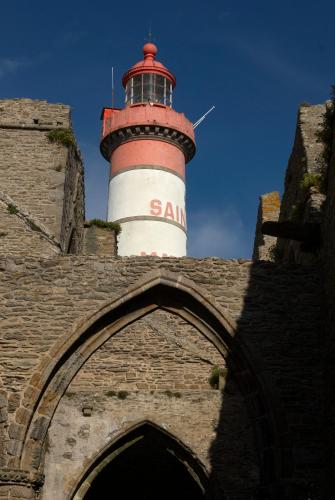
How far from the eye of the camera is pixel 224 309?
30.2 feet

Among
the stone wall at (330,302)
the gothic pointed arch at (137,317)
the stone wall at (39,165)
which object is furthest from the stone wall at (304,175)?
the stone wall at (39,165)

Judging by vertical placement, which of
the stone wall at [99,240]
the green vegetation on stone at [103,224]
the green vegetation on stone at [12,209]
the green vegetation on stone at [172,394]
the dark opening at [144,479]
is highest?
the green vegetation on stone at [103,224]

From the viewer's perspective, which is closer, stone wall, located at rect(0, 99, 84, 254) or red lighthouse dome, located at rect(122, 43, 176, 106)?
stone wall, located at rect(0, 99, 84, 254)

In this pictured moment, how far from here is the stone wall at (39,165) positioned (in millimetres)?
13422

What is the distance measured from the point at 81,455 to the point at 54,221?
3625 mm

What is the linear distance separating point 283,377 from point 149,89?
14023 millimetres

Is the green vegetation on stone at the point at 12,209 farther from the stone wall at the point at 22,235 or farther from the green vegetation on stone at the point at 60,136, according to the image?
the green vegetation on stone at the point at 60,136

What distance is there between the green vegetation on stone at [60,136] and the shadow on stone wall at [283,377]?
18.9 ft

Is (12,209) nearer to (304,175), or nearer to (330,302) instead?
(304,175)

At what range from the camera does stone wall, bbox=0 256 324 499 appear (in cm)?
866

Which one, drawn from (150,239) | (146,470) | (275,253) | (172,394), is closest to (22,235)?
(172,394)

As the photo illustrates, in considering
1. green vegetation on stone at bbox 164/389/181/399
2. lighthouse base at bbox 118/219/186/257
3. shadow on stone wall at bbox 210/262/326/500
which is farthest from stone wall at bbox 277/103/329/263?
lighthouse base at bbox 118/219/186/257

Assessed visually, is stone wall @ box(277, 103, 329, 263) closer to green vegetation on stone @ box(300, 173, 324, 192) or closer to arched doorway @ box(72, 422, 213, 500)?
green vegetation on stone @ box(300, 173, 324, 192)

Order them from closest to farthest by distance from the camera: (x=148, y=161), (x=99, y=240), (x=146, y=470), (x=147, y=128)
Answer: (x=146, y=470)
(x=99, y=240)
(x=148, y=161)
(x=147, y=128)
